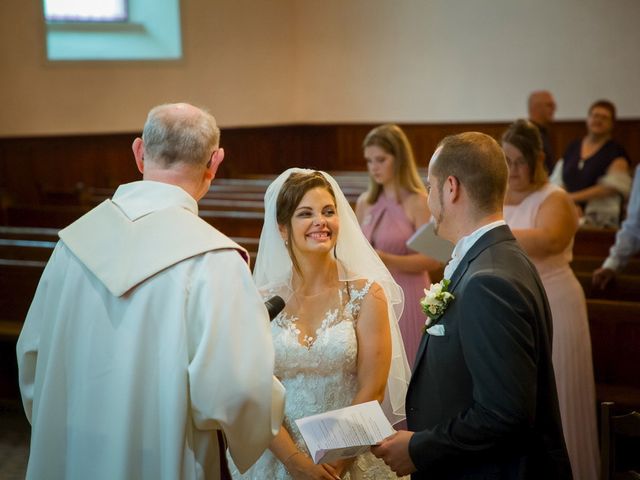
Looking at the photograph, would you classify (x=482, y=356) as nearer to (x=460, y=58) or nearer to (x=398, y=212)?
(x=398, y=212)

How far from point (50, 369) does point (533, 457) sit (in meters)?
1.34

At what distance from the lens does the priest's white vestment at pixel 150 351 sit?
2312mm

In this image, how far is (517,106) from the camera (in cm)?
1278

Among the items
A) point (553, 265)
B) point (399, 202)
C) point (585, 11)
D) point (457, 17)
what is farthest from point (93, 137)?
point (553, 265)

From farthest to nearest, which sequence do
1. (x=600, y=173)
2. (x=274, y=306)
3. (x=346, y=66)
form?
(x=346, y=66)
(x=600, y=173)
(x=274, y=306)

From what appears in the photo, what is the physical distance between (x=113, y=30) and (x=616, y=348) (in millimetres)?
9363

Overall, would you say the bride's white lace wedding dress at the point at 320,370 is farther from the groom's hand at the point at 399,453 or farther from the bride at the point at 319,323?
the groom's hand at the point at 399,453

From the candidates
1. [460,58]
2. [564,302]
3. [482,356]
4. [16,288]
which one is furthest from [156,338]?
[460,58]

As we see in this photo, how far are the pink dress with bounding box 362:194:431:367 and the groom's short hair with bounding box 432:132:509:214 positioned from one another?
2.27 metres

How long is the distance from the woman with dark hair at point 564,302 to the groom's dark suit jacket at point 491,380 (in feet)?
6.27

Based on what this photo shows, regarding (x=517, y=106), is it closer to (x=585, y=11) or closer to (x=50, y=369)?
(x=585, y=11)

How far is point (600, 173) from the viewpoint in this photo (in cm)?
755

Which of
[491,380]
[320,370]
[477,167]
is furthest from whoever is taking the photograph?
[320,370]

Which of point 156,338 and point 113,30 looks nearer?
point 156,338
